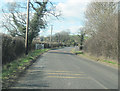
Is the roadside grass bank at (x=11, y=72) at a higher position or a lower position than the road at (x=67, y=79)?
higher

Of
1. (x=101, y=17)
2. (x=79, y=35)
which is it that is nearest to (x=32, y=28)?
(x=101, y=17)

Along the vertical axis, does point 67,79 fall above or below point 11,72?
below

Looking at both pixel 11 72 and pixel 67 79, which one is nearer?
pixel 67 79

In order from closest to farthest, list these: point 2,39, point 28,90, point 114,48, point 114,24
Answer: point 28,90 → point 2,39 → point 114,24 → point 114,48

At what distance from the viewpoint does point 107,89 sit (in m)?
6.11

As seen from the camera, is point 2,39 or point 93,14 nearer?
point 2,39

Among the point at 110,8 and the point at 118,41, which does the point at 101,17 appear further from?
the point at 118,41

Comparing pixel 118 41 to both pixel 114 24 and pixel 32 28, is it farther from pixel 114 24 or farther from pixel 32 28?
pixel 32 28

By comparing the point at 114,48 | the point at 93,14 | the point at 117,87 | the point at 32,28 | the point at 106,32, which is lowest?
the point at 117,87

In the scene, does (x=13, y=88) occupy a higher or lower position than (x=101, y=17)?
lower

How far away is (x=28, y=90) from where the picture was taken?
5625 millimetres

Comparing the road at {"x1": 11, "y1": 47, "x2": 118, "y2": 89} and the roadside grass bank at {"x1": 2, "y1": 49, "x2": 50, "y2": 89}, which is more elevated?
the roadside grass bank at {"x1": 2, "y1": 49, "x2": 50, "y2": 89}

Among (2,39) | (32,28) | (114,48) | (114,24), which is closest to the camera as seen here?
(2,39)

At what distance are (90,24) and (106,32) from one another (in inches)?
398
